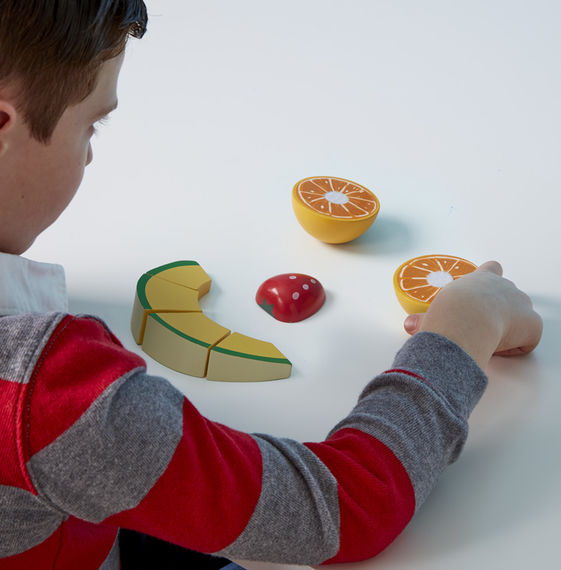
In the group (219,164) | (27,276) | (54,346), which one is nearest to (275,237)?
(219,164)

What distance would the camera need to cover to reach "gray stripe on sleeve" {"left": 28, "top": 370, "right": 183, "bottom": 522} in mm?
550

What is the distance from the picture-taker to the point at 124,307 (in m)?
0.97

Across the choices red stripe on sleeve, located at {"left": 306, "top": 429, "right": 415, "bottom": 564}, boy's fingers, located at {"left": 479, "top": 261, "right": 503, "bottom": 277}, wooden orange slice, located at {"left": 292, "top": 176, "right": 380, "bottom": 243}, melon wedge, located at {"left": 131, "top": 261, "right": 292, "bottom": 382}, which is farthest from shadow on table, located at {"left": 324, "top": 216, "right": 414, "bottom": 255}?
red stripe on sleeve, located at {"left": 306, "top": 429, "right": 415, "bottom": 564}

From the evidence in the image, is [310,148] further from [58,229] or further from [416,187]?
[58,229]

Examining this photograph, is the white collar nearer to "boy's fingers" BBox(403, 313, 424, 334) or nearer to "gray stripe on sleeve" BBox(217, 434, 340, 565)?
"gray stripe on sleeve" BBox(217, 434, 340, 565)

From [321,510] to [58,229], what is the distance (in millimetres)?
631

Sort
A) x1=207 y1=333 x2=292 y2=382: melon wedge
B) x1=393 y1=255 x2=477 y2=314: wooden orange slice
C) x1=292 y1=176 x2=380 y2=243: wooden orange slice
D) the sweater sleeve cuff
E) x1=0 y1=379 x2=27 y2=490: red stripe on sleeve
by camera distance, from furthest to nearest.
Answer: x1=292 y1=176 x2=380 y2=243: wooden orange slice < x1=393 y1=255 x2=477 y2=314: wooden orange slice < x1=207 y1=333 x2=292 y2=382: melon wedge < the sweater sleeve cuff < x1=0 y1=379 x2=27 y2=490: red stripe on sleeve

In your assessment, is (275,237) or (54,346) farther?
(275,237)

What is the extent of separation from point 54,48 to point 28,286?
0.68 feet

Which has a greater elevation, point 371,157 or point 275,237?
point 371,157

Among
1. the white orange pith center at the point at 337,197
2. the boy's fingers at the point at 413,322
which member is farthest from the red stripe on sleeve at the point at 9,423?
the white orange pith center at the point at 337,197

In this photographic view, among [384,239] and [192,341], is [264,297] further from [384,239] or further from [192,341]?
[384,239]

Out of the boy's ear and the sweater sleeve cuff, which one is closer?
the boy's ear

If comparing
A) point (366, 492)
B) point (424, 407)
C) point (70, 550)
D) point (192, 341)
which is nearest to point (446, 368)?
point (424, 407)
